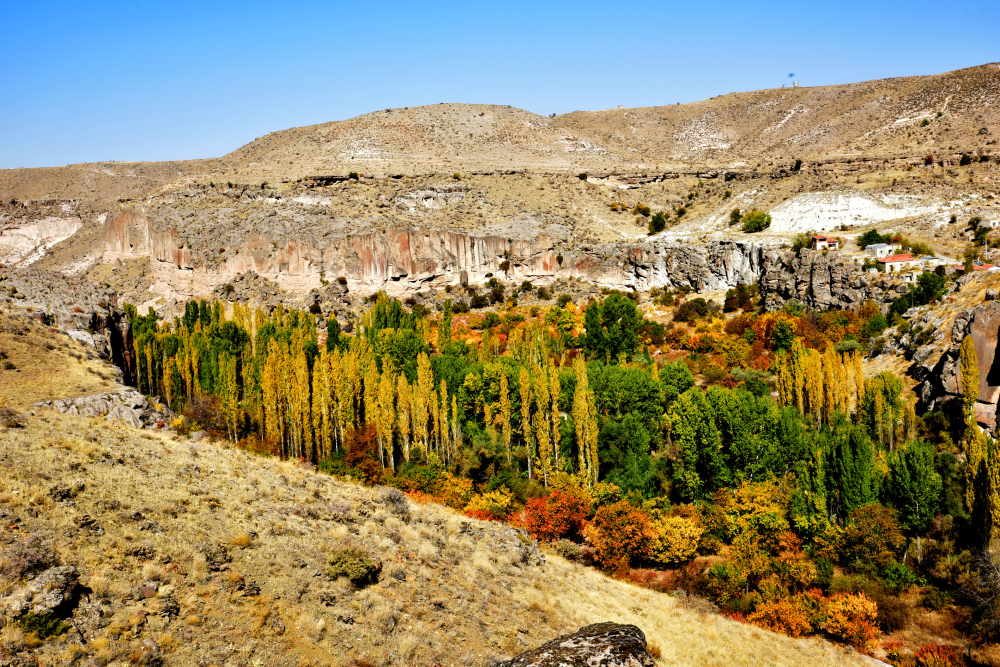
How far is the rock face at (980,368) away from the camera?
3522 centimetres

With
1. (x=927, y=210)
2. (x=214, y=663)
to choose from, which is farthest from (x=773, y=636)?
(x=927, y=210)

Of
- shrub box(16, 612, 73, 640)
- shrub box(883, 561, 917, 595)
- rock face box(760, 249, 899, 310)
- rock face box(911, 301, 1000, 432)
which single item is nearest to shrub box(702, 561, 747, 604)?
shrub box(883, 561, 917, 595)

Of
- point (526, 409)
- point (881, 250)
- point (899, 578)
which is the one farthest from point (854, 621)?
point (881, 250)

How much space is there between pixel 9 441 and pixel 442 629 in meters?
11.2

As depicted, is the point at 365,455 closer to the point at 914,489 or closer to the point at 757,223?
the point at 914,489

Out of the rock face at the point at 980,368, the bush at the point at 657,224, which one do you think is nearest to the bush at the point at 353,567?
the rock face at the point at 980,368

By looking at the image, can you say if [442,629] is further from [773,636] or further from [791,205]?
[791,205]

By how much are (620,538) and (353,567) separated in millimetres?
15268

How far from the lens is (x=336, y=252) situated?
85.0 meters

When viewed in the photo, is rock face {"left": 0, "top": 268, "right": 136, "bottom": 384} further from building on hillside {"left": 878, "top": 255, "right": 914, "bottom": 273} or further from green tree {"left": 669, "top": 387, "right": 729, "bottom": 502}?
building on hillside {"left": 878, "top": 255, "right": 914, "bottom": 273}

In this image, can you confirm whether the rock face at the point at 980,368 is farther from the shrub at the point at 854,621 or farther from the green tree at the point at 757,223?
the green tree at the point at 757,223

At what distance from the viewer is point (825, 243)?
6856 cm

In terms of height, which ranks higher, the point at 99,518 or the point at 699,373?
the point at 99,518

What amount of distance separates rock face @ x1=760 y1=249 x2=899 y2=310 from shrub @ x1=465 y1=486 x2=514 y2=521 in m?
40.7
